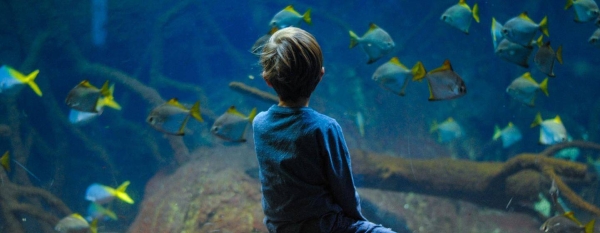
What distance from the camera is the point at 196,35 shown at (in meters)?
18.5

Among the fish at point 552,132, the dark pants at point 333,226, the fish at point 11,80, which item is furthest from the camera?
the fish at point 11,80

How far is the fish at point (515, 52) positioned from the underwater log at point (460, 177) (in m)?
2.51

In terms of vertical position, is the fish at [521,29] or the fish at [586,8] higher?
the fish at [586,8]

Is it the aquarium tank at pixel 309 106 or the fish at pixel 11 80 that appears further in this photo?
the fish at pixel 11 80

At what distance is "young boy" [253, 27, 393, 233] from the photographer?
1653mm

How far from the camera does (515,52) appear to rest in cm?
396

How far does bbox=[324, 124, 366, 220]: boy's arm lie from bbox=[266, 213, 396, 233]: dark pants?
6cm

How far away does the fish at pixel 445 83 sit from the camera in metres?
2.95

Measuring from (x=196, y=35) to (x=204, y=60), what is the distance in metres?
1.80

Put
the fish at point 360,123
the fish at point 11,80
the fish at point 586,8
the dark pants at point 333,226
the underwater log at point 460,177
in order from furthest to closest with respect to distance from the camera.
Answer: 1. the fish at point 360,123
2. the underwater log at point 460,177
3. the fish at point 11,80
4. the fish at point 586,8
5. the dark pants at point 333,226

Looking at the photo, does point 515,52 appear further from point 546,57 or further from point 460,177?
point 460,177

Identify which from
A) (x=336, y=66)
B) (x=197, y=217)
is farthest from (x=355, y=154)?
(x=336, y=66)

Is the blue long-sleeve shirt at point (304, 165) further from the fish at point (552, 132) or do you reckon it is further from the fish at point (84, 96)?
the fish at point (552, 132)

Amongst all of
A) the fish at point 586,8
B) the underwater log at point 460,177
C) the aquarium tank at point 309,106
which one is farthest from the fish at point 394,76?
the underwater log at point 460,177
